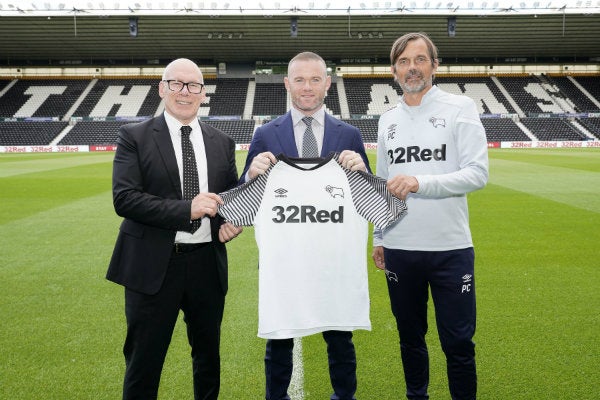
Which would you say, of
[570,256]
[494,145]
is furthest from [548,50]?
[570,256]

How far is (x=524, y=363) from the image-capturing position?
3.52 meters

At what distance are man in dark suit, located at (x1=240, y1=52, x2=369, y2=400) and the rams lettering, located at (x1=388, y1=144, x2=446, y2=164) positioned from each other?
22 centimetres

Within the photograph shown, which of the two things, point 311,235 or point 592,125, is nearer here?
point 311,235

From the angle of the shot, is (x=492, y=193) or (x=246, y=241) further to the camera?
(x=492, y=193)

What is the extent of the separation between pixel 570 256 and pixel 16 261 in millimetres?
7825

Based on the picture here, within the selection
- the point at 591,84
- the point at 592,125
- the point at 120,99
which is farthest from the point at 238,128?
the point at 591,84

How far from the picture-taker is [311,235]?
2.55 metres

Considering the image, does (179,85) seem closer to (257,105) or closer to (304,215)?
(304,215)

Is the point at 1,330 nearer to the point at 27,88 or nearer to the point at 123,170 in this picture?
the point at 123,170

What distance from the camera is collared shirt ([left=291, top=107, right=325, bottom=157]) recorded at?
9.01 feet

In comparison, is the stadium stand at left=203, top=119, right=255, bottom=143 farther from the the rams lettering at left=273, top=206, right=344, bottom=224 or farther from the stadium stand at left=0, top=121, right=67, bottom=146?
the the rams lettering at left=273, top=206, right=344, bottom=224

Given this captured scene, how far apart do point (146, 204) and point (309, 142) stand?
1.01 meters

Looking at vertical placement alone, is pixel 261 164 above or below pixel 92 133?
below

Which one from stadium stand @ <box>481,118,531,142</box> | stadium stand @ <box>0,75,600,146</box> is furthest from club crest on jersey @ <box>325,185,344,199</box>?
stadium stand @ <box>481,118,531,142</box>
